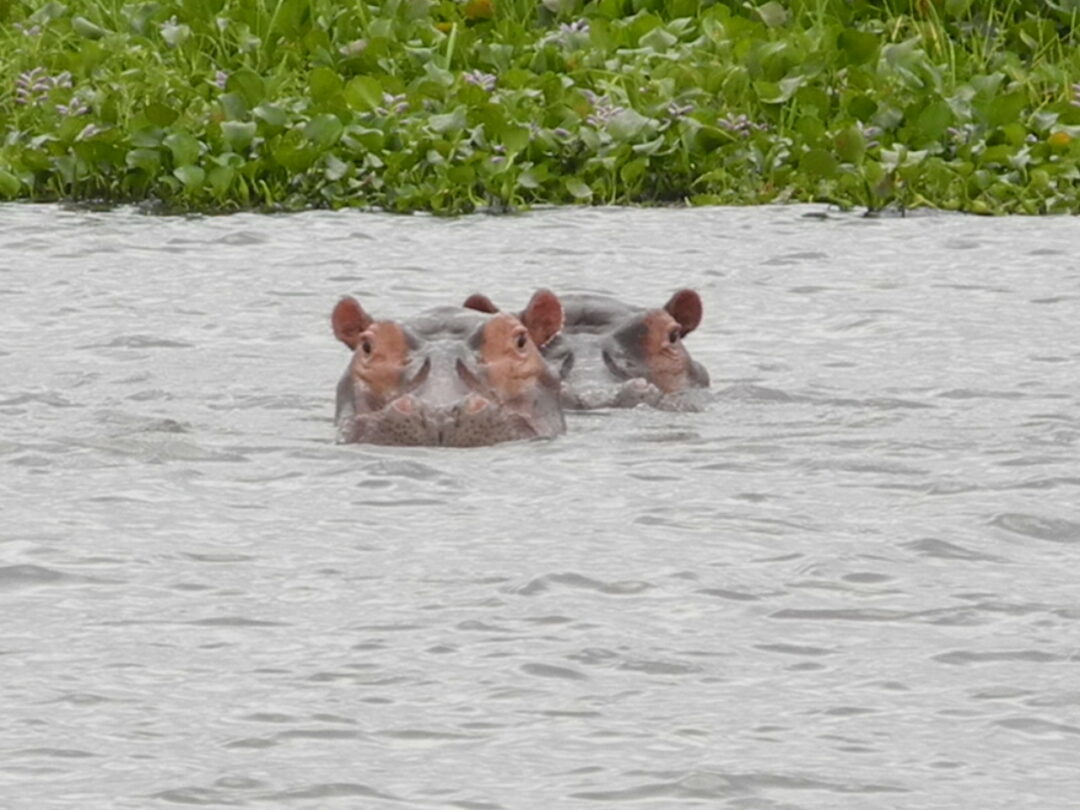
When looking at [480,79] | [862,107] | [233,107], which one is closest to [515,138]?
[480,79]

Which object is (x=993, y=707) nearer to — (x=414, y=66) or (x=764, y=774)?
(x=764, y=774)

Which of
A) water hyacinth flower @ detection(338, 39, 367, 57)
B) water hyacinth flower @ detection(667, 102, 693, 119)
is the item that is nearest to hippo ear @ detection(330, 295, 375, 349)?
water hyacinth flower @ detection(667, 102, 693, 119)

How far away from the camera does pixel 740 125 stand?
54.7 feet

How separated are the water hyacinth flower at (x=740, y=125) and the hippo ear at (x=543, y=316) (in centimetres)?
725

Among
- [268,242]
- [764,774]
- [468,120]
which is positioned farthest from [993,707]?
[468,120]

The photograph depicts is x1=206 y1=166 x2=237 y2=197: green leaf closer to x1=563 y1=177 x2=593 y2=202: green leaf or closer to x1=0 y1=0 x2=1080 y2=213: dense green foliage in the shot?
x1=0 y1=0 x2=1080 y2=213: dense green foliage

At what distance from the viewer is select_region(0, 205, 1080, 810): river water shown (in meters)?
5.73

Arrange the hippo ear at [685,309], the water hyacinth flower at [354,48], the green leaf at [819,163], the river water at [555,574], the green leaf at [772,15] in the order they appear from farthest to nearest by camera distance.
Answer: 1. the green leaf at [772,15]
2. the water hyacinth flower at [354,48]
3. the green leaf at [819,163]
4. the hippo ear at [685,309]
5. the river water at [555,574]

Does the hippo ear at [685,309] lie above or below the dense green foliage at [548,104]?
below

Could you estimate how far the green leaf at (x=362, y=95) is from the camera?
55.3 ft

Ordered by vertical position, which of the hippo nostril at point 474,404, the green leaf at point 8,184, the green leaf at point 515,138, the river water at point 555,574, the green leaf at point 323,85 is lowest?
the river water at point 555,574

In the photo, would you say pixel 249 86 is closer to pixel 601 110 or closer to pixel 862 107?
pixel 601 110

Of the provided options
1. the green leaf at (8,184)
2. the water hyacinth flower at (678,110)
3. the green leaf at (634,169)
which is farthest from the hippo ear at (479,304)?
the green leaf at (8,184)

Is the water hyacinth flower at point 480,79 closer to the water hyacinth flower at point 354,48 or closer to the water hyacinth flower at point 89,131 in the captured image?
the water hyacinth flower at point 354,48
